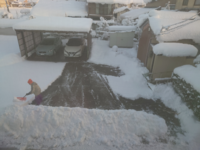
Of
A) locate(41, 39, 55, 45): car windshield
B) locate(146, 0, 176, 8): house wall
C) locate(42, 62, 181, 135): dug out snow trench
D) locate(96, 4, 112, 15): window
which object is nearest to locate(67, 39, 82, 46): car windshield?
locate(41, 39, 55, 45): car windshield

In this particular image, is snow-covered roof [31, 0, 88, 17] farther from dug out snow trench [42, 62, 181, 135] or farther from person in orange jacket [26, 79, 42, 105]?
person in orange jacket [26, 79, 42, 105]

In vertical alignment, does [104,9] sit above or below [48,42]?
above

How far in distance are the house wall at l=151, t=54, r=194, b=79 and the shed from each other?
313 inches

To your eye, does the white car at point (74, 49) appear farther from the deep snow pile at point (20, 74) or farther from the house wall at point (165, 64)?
the house wall at point (165, 64)

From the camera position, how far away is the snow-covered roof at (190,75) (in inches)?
220

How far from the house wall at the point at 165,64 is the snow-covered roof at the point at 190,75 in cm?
126

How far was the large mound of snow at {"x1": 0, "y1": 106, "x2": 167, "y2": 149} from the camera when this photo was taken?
14.6 feet

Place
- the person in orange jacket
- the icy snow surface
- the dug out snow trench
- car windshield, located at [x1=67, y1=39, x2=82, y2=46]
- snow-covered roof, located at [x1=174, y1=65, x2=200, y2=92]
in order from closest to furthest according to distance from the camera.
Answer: the icy snow surface < snow-covered roof, located at [x1=174, y1=65, x2=200, y2=92] < the person in orange jacket < the dug out snow trench < car windshield, located at [x1=67, y1=39, x2=82, y2=46]

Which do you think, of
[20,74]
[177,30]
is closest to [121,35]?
[177,30]

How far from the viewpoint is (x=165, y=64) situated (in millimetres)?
8242

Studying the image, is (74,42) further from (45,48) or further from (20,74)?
(20,74)

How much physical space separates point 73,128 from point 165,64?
22.1 ft

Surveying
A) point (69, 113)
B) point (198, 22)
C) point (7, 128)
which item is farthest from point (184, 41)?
point (7, 128)

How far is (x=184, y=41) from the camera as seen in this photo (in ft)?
28.3
